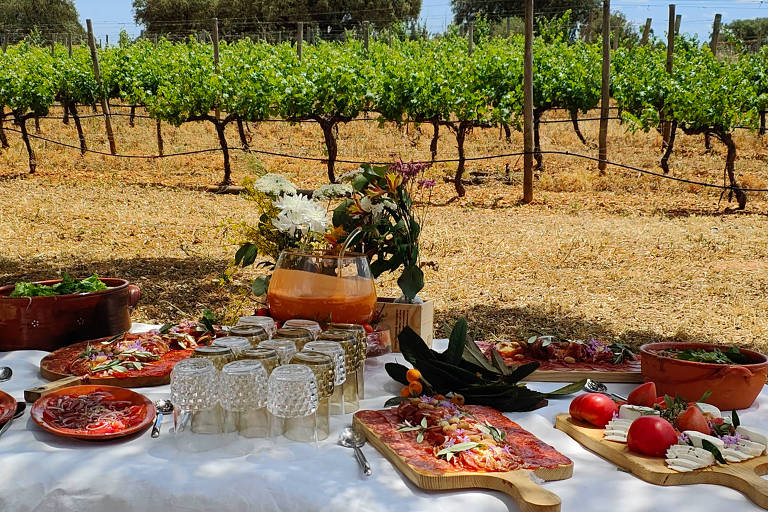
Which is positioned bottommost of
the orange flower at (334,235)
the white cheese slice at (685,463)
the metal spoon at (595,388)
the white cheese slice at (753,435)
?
the metal spoon at (595,388)

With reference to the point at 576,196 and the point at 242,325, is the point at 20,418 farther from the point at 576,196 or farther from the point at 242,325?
the point at 576,196

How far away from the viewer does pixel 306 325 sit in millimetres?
1747

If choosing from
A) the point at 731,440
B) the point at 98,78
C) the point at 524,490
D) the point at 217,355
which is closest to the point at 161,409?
the point at 217,355

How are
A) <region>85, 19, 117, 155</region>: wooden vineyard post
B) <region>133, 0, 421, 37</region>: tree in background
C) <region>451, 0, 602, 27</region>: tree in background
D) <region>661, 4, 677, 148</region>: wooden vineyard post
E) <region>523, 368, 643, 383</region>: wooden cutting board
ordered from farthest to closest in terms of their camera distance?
<region>451, 0, 602, 27</region>: tree in background, <region>133, 0, 421, 37</region>: tree in background, <region>85, 19, 117, 155</region>: wooden vineyard post, <region>661, 4, 677, 148</region>: wooden vineyard post, <region>523, 368, 643, 383</region>: wooden cutting board

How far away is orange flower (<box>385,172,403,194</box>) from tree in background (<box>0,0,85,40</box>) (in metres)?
38.3

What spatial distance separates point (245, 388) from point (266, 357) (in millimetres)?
111

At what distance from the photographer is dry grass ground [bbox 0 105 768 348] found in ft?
19.0

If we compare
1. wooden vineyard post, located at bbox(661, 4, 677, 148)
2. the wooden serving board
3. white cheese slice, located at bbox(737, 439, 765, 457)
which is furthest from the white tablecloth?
wooden vineyard post, located at bbox(661, 4, 677, 148)

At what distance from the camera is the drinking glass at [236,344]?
59.5 inches

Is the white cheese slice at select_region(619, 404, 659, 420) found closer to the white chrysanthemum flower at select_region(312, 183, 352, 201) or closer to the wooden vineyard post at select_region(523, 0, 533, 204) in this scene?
the white chrysanthemum flower at select_region(312, 183, 352, 201)

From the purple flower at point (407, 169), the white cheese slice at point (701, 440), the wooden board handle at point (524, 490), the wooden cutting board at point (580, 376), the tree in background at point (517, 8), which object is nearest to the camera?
the wooden board handle at point (524, 490)

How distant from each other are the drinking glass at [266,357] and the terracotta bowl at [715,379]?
876 millimetres

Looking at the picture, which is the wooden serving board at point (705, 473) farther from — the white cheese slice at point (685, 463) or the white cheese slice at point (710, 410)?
the white cheese slice at point (710, 410)

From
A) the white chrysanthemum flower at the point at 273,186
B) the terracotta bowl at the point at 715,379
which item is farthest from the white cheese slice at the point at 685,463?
the white chrysanthemum flower at the point at 273,186
